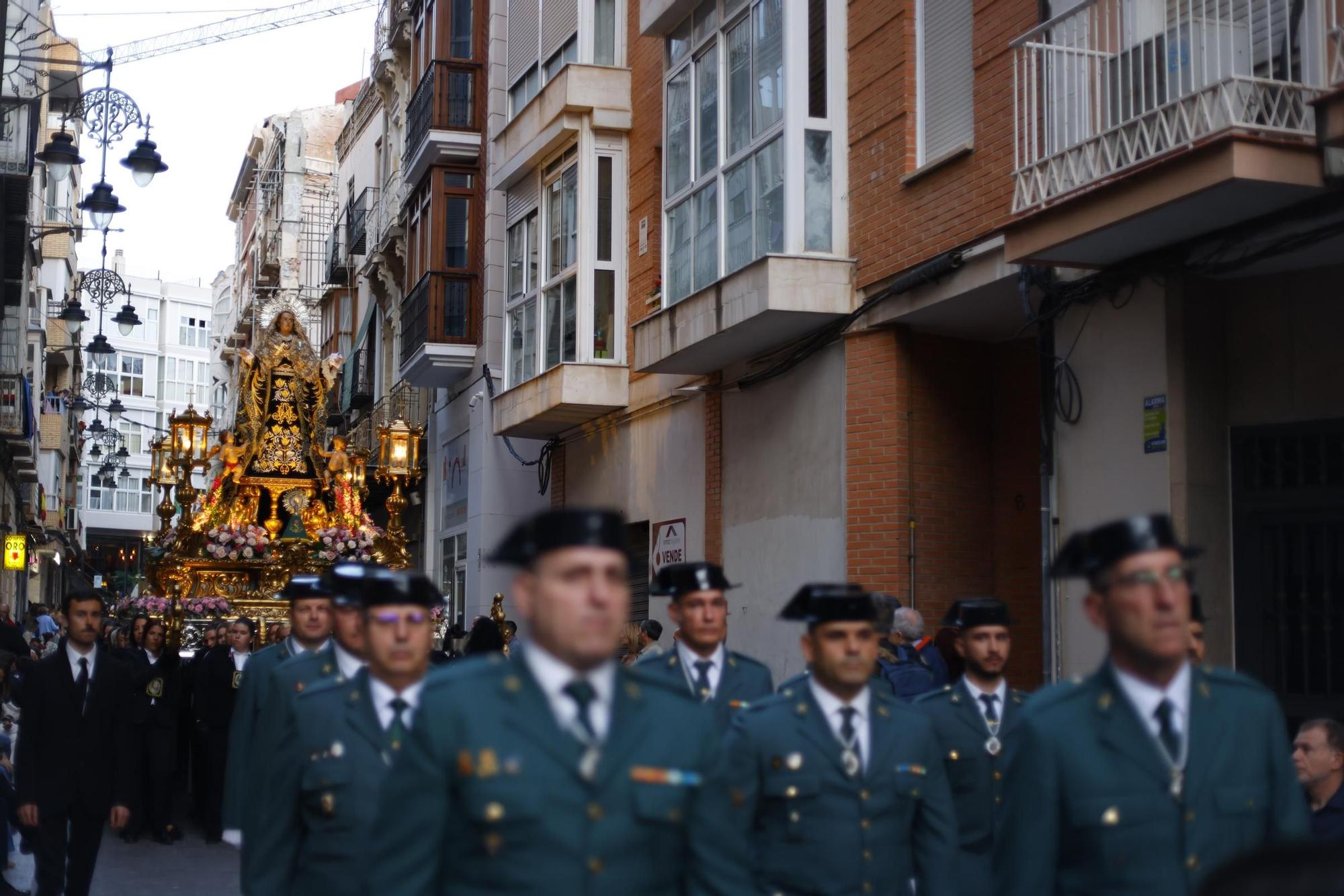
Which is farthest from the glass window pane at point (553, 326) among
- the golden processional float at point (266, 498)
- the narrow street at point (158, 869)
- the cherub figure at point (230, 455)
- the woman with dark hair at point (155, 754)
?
the narrow street at point (158, 869)

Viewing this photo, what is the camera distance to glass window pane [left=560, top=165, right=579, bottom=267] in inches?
835

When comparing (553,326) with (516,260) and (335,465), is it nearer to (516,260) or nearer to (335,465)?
(516,260)

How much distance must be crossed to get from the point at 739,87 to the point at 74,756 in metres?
9.12

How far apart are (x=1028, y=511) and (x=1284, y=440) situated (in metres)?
3.60

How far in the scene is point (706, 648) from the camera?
25.3 feet

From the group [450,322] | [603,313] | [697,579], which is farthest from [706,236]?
[450,322]

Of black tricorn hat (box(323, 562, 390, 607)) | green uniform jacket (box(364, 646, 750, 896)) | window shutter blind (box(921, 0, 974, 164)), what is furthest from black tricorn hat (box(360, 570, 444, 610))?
window shutter blind (box(921, 0, 974, 164))

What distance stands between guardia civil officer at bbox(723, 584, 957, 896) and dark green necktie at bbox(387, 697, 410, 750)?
1091 mm

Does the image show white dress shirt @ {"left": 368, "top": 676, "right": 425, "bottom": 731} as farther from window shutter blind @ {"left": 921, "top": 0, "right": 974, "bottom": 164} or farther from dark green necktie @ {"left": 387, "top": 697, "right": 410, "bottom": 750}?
window shutter blind @ {"left": 921, "top": 0, "right": 974, "bottom": 164}

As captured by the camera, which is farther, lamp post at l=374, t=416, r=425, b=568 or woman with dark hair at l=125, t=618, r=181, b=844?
lamp post at l=374, t=416, r=425, b=568

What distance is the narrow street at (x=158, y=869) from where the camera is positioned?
12.1 metres

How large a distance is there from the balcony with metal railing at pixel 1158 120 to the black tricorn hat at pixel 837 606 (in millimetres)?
4492

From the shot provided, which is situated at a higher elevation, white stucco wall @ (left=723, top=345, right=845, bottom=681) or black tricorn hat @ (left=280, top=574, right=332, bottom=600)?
white stucco wall @ (left=723, top=345, right=845, bottom=681)

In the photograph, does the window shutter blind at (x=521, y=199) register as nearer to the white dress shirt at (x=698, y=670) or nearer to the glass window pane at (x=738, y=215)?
the glass window pane at (x=738, y=215)
